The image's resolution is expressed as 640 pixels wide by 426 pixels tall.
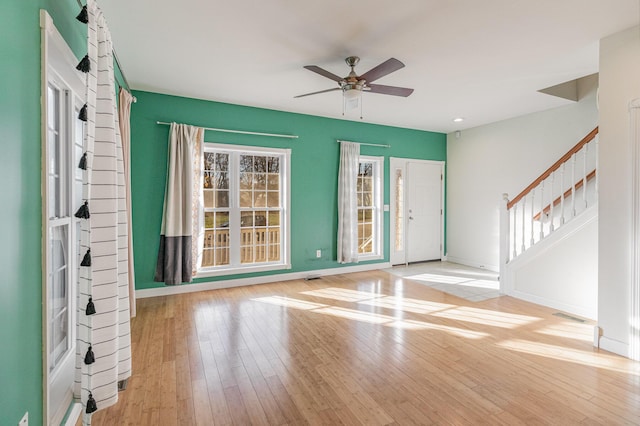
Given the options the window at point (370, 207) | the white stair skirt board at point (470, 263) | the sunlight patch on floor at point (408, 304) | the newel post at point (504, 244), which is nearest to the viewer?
the sunlight patch on floor at point (408, 304)

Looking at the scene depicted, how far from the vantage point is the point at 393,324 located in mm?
3320

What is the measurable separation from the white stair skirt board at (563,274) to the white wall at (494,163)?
63.1 inches

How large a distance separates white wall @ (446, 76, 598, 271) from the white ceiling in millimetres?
844

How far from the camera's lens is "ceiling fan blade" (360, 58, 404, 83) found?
8.44ft

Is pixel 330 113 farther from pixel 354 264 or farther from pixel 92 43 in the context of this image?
pixel 92 43

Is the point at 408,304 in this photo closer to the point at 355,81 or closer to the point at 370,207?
the point at 370,207

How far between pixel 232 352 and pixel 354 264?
3.27 m

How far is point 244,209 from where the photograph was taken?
482cm

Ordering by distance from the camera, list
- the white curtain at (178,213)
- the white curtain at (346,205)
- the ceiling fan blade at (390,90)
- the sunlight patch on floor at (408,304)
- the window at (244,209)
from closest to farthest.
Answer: the ceiling fan blade at (390,90)
the sunlight patch on floor at (408,304)
the white curtain at (178,213)
the window at (244,209)
the white curtain at (346,205)

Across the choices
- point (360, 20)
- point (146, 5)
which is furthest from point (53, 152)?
point (360, 20)

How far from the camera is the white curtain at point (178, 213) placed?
412cm

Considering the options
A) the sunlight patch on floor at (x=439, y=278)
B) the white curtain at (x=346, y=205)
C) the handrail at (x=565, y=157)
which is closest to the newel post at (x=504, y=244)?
the handrail at (x=565, y=157)

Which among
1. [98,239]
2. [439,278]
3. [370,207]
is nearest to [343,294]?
[439,278]

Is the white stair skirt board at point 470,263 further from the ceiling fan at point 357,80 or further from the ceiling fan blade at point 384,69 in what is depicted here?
the ceiling fan blade at point 384,69
